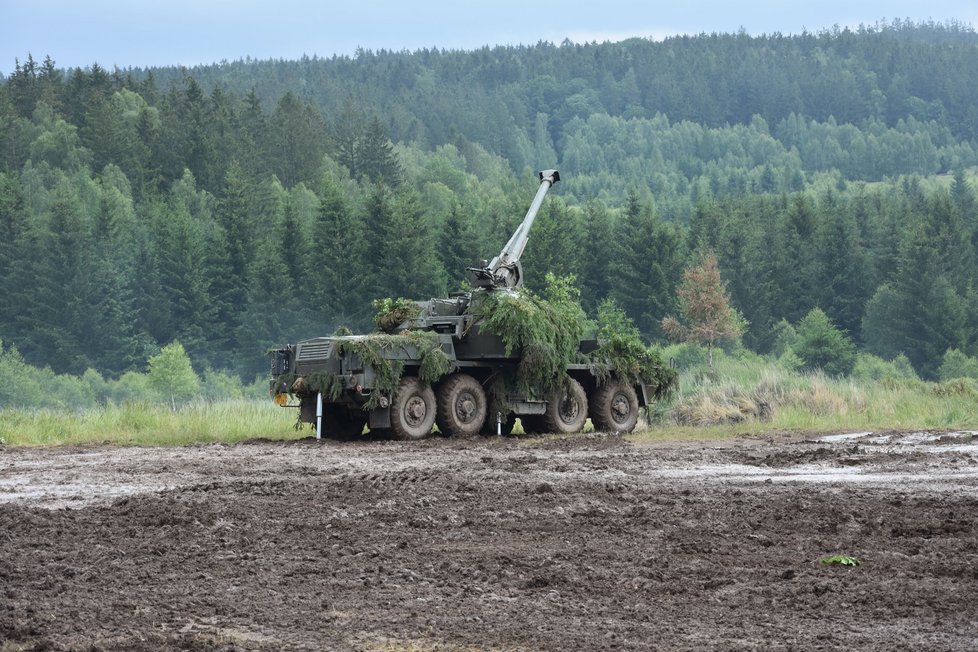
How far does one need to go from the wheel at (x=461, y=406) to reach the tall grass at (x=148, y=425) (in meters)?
2.59

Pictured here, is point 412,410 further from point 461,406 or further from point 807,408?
point 807,408

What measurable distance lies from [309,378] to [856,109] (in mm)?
187906

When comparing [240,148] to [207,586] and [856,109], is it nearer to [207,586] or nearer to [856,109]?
[207,586]

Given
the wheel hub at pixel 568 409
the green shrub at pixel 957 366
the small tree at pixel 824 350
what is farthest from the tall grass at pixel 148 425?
the green shrub at pixel 957 366

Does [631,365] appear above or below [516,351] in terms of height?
below

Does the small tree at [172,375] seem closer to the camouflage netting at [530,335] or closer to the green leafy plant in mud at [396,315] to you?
the green leafy plant in mud at [396,315]

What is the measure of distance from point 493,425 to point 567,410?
1432 mm

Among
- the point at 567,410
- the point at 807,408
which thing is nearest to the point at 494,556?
the point at 567,410

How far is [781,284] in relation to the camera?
86.6m

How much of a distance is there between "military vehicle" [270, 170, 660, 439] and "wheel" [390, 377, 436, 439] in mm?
15

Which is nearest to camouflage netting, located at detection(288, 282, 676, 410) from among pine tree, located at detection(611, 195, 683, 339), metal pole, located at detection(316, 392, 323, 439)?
metal pole, located at detection(316, 392, 323, 439)

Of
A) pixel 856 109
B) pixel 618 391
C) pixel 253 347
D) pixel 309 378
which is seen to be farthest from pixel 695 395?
pixel 856 109

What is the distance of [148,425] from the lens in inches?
942

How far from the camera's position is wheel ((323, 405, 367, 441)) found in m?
22.9
